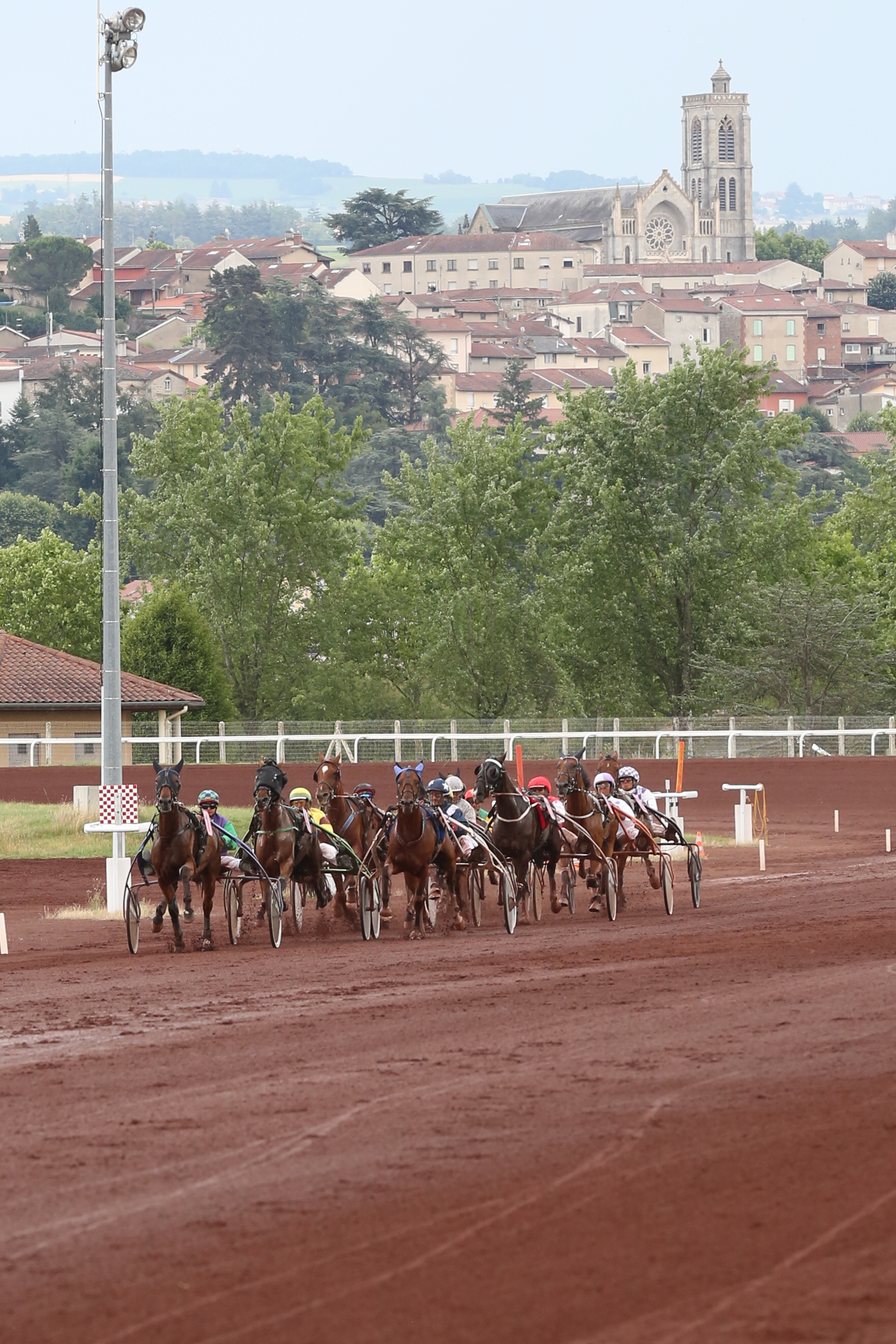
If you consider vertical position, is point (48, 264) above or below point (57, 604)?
above

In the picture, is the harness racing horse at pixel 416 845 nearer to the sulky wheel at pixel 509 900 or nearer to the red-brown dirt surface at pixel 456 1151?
the sulky wheel at pixel 509 900

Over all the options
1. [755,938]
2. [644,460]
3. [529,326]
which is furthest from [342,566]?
[529,326]

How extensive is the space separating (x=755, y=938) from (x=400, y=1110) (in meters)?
7.82

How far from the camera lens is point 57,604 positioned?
59562mm

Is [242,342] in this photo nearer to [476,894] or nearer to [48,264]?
[48,264]

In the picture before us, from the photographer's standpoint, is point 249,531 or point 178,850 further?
point 249,531

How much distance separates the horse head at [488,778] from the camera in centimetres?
1870

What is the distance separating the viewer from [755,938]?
16750mm

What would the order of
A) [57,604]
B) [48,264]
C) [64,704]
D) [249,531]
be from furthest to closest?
1. [48,264]
2. [57,604]
3. [249,531]
4. [64,704]

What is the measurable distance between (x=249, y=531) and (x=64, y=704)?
15589 millimetres

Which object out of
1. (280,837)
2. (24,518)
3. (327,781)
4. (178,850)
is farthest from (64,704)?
(24,518)

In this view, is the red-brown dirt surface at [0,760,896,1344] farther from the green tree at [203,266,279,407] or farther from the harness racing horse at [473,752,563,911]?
the green tree at [203,266,279,407]

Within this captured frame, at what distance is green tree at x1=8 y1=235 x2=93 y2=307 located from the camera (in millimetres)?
183500

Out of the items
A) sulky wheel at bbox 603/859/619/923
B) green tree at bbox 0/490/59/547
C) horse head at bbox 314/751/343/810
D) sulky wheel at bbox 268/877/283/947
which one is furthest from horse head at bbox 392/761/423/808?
green tree at bbox 0/490/59/547
